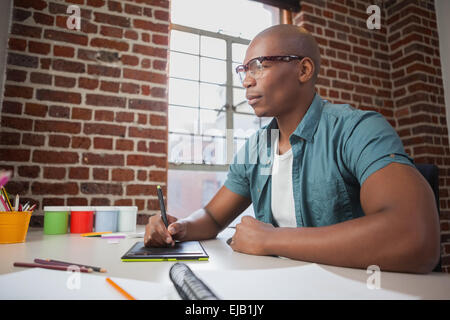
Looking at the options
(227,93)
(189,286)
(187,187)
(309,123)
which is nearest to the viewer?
(189,286)

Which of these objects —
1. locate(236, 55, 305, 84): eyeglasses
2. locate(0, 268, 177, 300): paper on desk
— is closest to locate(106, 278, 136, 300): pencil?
locate(0, 268, 177, 300): paper on desk

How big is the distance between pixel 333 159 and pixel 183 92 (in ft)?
4.69

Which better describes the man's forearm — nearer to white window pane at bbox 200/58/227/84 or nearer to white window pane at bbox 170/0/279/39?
white window pane at bbox 200/58/227/84

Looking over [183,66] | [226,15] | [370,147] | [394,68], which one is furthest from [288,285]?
[394,68]

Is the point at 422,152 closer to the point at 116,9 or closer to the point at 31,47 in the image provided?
the point at 116,9

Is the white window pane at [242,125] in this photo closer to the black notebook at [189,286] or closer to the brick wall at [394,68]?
the brick wall at [394,68]

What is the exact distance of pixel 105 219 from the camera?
47.9 inches

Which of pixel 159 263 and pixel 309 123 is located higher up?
pixel 309 123

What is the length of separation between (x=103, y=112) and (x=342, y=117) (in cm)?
130

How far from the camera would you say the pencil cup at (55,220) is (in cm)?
111

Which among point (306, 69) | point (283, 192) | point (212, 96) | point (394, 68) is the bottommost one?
point (283, 192)

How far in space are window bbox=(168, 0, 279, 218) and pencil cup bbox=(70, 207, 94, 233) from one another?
0.74 meters

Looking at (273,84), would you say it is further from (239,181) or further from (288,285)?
(288,285)

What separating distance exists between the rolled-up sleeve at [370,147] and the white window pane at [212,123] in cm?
134
